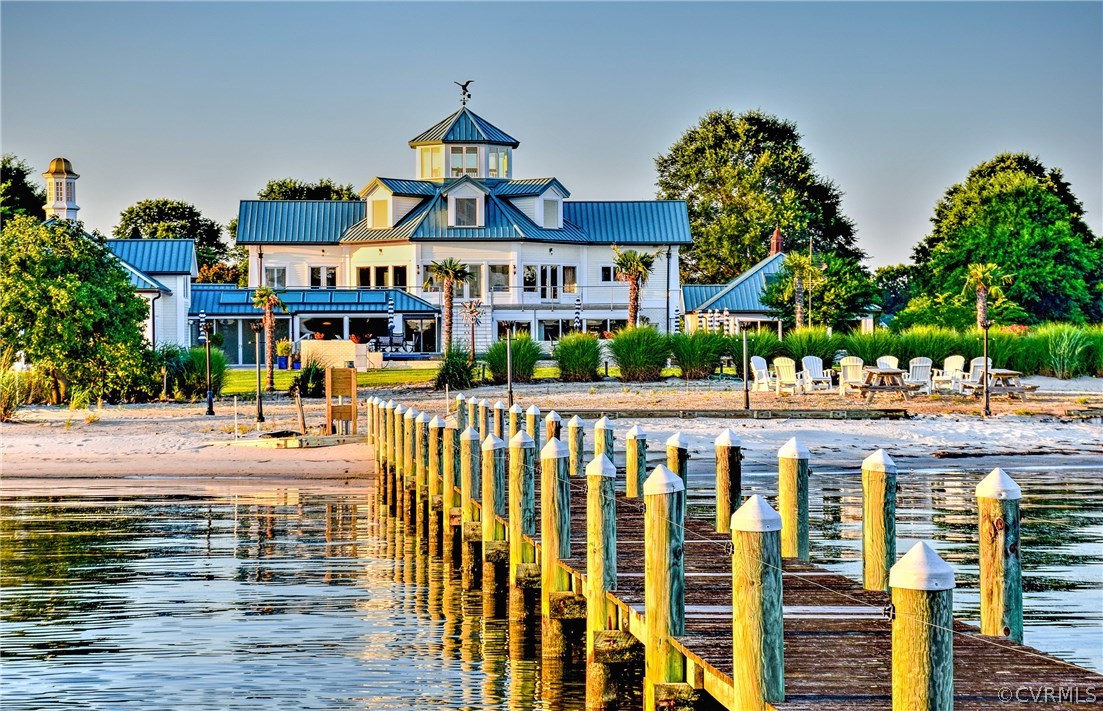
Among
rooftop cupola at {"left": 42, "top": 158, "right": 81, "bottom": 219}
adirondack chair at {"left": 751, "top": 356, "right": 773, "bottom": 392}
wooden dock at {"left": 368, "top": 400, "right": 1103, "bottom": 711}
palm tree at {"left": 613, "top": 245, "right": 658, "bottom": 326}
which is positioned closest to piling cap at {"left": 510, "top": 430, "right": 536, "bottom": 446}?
wooden dock at {"left": 368, "top": 400, "right": 1103, "bottom": 711}

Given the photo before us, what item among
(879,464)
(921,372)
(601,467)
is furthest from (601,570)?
(921,372)

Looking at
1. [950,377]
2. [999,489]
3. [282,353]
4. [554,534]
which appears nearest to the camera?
[999,489]

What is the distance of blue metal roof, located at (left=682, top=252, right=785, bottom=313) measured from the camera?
2707 inches

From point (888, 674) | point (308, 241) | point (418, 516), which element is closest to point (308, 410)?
point (418, 516)

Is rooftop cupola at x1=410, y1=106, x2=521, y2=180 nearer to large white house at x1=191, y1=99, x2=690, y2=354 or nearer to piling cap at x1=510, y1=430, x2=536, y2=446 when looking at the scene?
large white house at x1=191, y1=99, x2=690, y2=354

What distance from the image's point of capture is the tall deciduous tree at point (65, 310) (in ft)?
124

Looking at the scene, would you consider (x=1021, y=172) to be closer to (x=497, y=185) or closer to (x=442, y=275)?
(x=497, y=185)

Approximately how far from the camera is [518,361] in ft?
140

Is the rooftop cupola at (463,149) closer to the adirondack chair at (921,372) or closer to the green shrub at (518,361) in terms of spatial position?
the green shrub at (518,361)

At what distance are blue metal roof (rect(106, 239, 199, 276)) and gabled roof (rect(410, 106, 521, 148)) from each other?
1286 centimetres

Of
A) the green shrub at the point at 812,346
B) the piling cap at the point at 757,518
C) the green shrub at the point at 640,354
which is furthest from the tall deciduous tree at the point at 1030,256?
the piling cap at the point at 757,518

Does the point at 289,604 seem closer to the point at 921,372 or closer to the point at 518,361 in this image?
the point at 921,372

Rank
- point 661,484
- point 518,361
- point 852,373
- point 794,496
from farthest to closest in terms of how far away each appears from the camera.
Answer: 1. point 518,361
2. point 852,373
3. point 794,496
4. point 661,484

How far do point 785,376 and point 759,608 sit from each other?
30.9 meters
